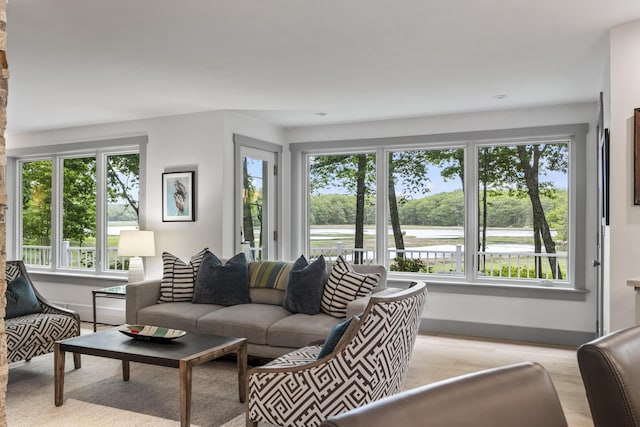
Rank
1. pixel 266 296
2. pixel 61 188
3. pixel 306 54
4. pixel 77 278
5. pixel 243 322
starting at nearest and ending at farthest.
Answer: pixel 306 54 < pixel 243 322 < pixel 266 296 < pixel 77 278 < pixel 61 188

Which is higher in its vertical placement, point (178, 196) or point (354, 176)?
point (354, 176)

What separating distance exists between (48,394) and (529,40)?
3928 millimetres

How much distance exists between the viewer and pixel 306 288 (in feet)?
14.2

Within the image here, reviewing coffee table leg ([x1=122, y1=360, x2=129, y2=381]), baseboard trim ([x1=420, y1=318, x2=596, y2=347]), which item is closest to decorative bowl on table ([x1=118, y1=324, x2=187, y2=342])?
coffee table leg ([x1=122, y1=360, x2=129, y2=381])

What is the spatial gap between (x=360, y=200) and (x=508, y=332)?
7.09 feet

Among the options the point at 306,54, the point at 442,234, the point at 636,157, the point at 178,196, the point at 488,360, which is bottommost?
the point at 488,360

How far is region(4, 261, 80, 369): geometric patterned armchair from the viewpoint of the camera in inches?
150

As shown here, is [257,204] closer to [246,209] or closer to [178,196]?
[246,209]

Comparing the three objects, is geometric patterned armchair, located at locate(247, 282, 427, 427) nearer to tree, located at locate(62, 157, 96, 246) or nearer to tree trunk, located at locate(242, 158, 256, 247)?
tree trunk, located at locate(242, 158, 256, 247)

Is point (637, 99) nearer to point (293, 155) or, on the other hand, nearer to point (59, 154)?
point (293, 155)

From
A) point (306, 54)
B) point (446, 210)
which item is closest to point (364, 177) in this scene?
point (446, 210)

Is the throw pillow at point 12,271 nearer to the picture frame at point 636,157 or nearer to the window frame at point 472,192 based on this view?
the window frame at point 472,192

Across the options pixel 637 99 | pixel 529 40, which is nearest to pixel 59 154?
pixel 529 40

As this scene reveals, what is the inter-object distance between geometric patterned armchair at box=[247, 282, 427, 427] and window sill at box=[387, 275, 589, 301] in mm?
2999
